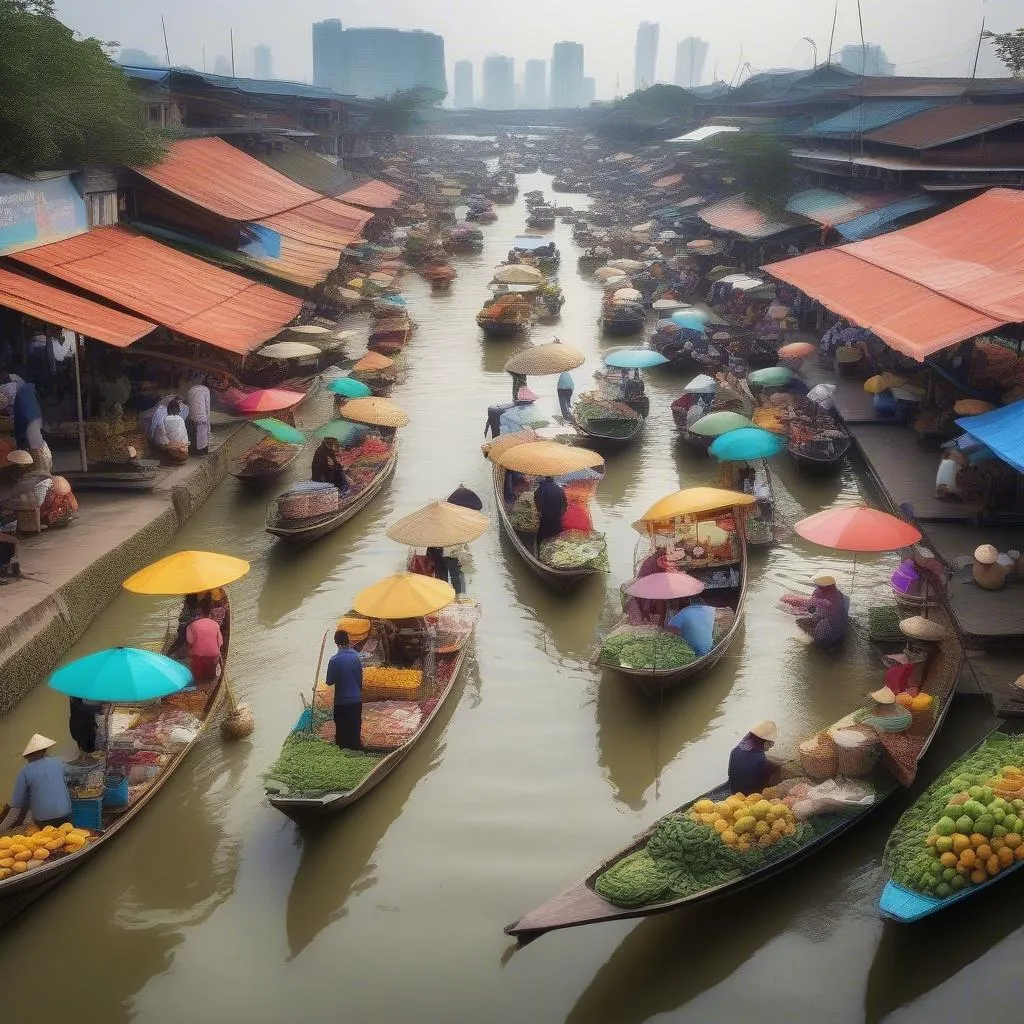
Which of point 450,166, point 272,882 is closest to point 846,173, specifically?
point 272,882

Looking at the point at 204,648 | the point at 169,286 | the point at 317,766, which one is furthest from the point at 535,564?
the point at 169,286

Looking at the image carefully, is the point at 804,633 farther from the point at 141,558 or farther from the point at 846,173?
the point at 846,173

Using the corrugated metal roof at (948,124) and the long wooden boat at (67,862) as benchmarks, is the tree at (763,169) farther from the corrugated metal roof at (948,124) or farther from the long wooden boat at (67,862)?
the long wooden boat at (67,862)

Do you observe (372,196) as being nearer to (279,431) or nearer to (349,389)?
(349,389)

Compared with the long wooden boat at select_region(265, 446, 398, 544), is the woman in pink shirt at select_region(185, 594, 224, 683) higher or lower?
higher

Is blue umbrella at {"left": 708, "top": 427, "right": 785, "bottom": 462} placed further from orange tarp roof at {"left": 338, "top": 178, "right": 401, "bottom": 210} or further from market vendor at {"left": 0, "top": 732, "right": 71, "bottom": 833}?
orange tarp roof at {"left": 338, "top": 178, "right": 401, "bottom": 210}

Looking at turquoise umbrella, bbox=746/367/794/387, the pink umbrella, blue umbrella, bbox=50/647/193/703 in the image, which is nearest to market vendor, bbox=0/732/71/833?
blue umbrella, bbox=50/647/193/703
